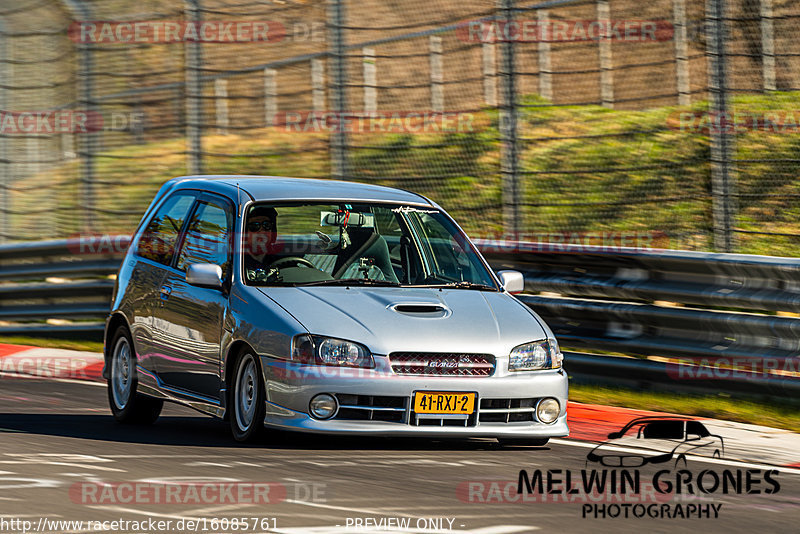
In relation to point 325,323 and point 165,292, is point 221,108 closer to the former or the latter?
point 165,292

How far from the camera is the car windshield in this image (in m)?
9.09

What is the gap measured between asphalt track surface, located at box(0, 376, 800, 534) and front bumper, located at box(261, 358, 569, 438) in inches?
7.1

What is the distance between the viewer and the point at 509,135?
504 inches

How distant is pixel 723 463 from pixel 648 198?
4.42m

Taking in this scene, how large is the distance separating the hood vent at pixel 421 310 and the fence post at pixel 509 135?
4.17 m

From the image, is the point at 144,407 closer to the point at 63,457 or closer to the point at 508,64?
the point at 63,457

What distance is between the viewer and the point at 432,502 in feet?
22.5

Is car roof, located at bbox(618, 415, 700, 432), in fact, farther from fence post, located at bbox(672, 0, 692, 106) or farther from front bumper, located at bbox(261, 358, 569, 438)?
fence post, located at bbox(672, 0, 692, 106)

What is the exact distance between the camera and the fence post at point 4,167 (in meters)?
17.5

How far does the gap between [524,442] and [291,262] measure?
6.15 feet

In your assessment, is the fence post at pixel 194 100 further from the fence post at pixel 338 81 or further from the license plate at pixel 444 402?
the license plate at pixel 444 402

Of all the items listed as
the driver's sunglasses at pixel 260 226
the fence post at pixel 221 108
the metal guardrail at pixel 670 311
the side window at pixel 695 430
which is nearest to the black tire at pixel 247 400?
the driver's sunglasses at pixel 260 226

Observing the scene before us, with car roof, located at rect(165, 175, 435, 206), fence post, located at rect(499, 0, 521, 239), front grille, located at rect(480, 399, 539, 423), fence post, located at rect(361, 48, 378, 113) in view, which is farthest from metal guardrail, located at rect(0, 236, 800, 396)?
front grille, located at rect(480, 399, 539, 423)

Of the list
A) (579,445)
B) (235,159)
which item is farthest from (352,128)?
(579,445)
